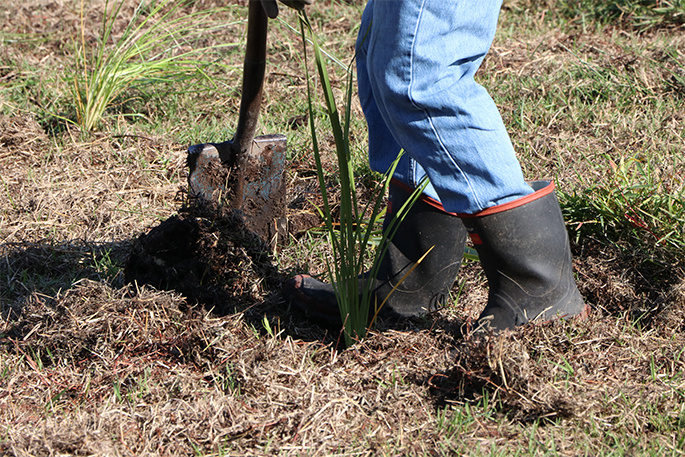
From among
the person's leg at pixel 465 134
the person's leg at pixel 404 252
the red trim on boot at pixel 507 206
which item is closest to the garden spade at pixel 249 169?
the person's leg at pixel 404 252

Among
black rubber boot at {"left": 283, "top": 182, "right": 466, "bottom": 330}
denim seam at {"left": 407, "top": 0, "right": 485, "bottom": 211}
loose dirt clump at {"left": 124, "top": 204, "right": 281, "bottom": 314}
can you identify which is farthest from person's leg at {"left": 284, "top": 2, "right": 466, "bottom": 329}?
denim seam at {"left": 407, "top": 0, "right": 485, "bottom": 211}

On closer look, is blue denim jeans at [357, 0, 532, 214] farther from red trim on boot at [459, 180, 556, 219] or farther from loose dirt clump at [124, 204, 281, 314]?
loose dirt clump at [124, 204, 281, 314]

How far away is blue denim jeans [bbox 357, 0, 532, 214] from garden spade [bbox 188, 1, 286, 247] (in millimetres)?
680

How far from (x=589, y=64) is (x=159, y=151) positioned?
7.32 ft

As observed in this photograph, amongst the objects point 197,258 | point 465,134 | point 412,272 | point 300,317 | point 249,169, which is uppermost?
point 465,134

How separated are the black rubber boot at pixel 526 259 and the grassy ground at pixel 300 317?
7 centimetres

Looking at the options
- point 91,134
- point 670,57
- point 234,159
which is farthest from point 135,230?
point 670,57

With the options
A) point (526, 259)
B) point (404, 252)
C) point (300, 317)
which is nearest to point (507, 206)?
point (526, 259)

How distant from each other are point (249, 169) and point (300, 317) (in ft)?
1.92

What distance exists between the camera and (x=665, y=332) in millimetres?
1735

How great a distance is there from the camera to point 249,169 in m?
2.14

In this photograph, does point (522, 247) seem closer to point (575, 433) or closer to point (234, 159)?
point (575, 433)

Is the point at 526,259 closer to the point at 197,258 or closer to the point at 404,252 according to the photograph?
the point at 404,252

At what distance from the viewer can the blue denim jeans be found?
1.35 m
